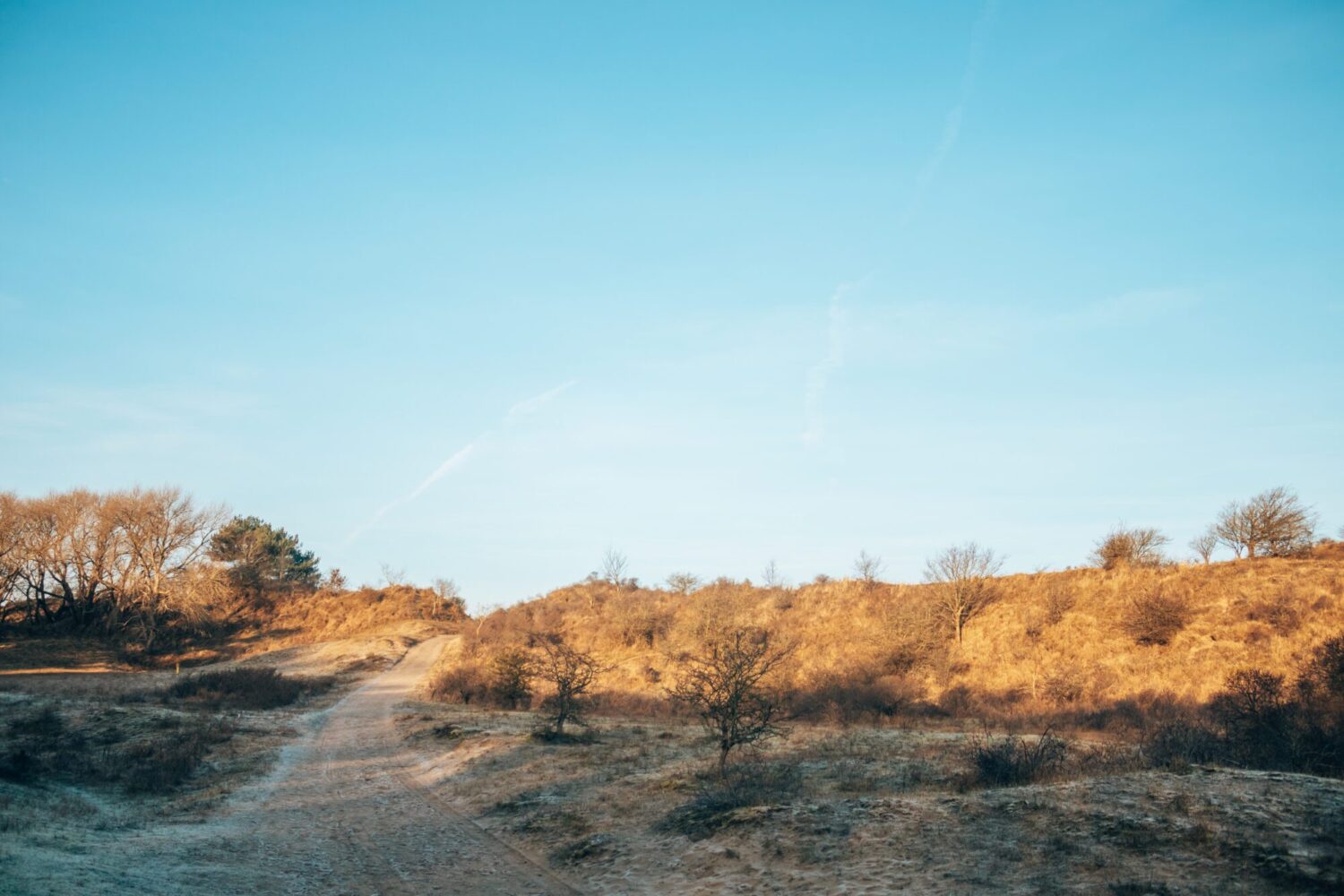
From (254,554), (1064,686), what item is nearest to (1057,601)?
(1064,686)

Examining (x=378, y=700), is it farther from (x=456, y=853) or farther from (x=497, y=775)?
(x=456, y=853)

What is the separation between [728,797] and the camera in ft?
42.7

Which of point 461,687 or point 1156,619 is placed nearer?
point 1156,619

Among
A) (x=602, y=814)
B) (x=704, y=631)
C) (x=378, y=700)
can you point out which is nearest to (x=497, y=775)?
(x=602, y=814)

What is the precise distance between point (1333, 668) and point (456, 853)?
26915 mm

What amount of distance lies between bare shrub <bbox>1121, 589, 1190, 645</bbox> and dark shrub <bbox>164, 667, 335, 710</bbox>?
41.1 metres

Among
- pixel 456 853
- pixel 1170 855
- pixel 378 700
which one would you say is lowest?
pixel 378 700

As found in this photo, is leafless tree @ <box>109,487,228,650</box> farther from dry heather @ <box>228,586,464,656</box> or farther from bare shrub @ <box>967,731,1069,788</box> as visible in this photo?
bare shrub @ <box>967,731,1069,788</box>

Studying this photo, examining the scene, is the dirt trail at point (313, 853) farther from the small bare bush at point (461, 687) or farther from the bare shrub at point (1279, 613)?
the bare shrub at point (1279, 613)

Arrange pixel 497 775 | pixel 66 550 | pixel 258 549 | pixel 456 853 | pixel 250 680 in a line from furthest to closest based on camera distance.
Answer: pixel 258 549, pixel 66 550, pixel 250 680, pixel 497 775, pixel 456 853

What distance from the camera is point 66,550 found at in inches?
2486

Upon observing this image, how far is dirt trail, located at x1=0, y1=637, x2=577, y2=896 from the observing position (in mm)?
9555

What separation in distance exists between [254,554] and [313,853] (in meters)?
81.5

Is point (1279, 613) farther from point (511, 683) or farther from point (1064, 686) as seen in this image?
point (511, 683)
